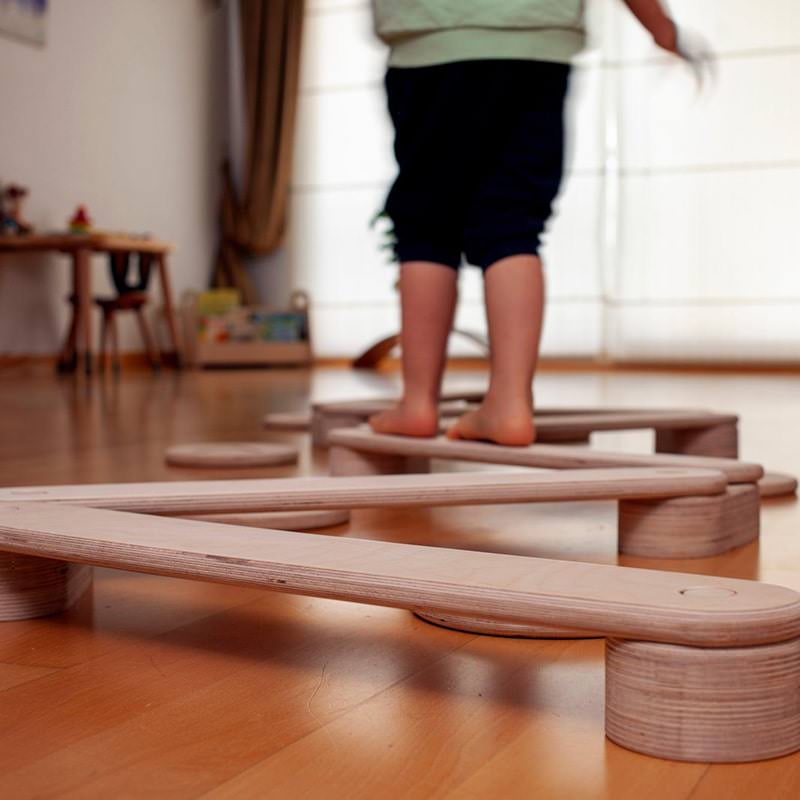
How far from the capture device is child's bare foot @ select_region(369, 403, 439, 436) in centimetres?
143

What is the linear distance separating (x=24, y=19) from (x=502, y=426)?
15.5 feet

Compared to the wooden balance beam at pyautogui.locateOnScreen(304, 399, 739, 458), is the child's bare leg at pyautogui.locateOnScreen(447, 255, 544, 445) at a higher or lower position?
higher

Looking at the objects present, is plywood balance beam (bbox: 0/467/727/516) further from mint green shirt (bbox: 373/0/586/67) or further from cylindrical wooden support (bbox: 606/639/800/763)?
mint green shirt (bbox: 373/0/586/67)

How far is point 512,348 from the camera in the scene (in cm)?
133

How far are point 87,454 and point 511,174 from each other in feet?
2.65

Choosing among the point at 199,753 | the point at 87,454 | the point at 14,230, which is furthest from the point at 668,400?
the point at 14,230

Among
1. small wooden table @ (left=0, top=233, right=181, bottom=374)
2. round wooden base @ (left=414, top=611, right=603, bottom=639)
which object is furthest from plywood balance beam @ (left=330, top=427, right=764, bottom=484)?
small wooden table @ (left=0, top=233, right=181, bottom=374)

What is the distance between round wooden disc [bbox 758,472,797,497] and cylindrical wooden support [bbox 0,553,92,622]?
833 millimetres

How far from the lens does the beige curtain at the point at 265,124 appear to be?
6.66m

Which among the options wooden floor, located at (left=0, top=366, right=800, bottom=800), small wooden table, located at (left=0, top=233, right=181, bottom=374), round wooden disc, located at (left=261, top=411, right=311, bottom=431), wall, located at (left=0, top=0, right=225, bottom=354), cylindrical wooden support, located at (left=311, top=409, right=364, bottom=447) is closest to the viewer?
wooden floor, located at (left=0, top=366, right=800, bottom=800)

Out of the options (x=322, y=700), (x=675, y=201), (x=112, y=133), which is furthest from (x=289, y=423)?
(x=112, y=133)

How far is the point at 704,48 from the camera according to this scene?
1337 mm

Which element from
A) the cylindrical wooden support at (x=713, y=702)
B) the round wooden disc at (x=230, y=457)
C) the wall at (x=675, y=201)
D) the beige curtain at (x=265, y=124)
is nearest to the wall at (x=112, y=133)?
the beige curtain at (x=265, y=124)

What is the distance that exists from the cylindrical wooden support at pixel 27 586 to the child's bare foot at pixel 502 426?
2.02ft
